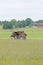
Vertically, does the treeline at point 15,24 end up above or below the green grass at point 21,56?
below

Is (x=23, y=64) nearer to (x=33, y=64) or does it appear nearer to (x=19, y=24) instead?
(x=33, y=64)

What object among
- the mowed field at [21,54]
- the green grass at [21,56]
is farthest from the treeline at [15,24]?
the green grass at [21,56]

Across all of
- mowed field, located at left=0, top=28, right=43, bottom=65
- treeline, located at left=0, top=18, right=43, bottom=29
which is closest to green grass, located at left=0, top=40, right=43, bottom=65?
mowed field, located at left=0, top=28, right=43, bottom=65

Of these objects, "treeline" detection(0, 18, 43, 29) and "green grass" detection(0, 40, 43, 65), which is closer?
"green grass" detection(0, 40, 43, 65)

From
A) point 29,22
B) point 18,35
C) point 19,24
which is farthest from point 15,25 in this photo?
point 18,35

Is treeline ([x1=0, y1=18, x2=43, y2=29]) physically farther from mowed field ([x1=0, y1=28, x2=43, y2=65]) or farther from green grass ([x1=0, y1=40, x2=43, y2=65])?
green grass ([x1=0, y1=40, x2=43, y2=65])

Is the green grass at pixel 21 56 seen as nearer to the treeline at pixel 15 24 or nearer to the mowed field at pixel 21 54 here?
the mowed field at pixel 21 54

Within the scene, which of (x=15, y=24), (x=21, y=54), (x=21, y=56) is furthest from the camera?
(x=15, y=24)

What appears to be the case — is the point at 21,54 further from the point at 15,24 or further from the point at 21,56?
the point at 15,24

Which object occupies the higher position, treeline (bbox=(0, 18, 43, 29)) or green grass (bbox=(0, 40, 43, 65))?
green grass (bbox=(0, 40, 43, 65))

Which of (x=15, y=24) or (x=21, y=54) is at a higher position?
(x=21, y=54)

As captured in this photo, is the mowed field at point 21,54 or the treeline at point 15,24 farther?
the treeline at point 15,24

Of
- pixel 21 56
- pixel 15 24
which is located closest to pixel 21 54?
pixel 21 56

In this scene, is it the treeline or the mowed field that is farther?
the treeline
